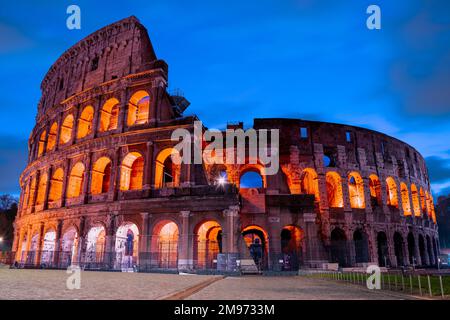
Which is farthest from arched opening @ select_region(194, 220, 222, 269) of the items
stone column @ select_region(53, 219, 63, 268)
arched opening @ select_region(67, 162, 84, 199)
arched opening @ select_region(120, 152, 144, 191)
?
arched opening @ select_region(67, 162, 84, 199)

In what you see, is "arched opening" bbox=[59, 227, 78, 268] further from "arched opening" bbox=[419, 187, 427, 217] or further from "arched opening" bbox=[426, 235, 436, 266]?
"arched opening" bbox=[426, 235, 436, 266]

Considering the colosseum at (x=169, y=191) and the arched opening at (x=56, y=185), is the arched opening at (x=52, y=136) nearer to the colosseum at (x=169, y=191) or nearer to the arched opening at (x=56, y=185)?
the colosseum at (x=169, y=191)

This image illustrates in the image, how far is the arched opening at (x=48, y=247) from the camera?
25.7 meters

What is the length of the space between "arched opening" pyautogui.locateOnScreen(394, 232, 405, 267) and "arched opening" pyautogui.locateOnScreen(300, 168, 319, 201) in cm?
961

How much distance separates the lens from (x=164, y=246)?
24.1 meters

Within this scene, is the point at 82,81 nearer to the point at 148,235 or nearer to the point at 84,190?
the point at 84,190

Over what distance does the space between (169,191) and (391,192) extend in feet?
75.7

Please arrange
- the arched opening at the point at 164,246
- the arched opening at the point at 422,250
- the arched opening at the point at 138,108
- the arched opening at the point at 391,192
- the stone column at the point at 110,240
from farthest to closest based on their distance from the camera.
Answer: the arched opening at the point at 422,250
the arched opening at the point at 391,192
the arched opening at the point at 138,108
the stone column at the point at 110,240
the arched opening at the point at 164,246

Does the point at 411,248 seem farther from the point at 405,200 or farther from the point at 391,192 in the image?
the point at 391,192

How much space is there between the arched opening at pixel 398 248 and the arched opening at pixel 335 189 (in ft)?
22.7

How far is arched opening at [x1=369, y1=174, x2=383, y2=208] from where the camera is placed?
3082cm

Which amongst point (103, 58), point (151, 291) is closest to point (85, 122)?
point (103, 58)

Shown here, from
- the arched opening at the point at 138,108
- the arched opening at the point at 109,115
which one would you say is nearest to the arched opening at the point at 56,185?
the arched opening at the point at 109,115
